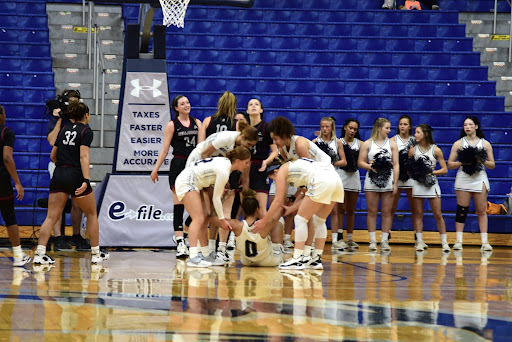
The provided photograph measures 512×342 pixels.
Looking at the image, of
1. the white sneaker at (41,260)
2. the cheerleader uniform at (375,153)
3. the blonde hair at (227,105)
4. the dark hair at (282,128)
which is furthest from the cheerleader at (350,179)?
the white sneaker at (41,260)

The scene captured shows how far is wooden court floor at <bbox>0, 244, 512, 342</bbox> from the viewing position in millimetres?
4016

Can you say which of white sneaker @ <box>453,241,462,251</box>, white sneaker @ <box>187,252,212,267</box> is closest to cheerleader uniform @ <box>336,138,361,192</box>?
white sneaker @ <box>453,241,462,251</box>

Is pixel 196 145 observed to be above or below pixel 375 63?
below

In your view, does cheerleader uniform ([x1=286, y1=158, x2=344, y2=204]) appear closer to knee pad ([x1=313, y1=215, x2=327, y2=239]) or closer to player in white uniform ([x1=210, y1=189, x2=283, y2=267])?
knee pad ([x1=313, y1=215, x2=327, y2=239])

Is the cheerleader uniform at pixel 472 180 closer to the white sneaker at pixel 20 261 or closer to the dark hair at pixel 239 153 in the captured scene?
the dark hair at pixel 239 153

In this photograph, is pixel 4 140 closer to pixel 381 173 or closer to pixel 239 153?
pixel 239 153

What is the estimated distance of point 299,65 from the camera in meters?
15.7

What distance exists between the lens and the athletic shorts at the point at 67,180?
7.30 meters

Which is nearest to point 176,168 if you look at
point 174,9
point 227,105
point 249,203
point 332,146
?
point 227,105

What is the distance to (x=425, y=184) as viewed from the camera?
10.6 meters

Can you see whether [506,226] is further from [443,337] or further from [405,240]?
[443,337]

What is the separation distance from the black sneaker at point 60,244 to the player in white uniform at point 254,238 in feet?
8.98

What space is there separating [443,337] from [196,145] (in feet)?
17.0

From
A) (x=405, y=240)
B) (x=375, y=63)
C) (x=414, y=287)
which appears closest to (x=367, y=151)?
(x=405, y=240)
